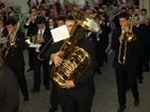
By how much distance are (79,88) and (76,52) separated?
1.70ft

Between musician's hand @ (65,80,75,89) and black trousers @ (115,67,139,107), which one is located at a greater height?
musician's hand @ (65,80,75,89)

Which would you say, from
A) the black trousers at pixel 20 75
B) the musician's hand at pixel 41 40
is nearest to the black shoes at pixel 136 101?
the black trousers at pixel 20 75

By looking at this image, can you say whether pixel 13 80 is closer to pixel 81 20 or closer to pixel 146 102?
pixel 81 20

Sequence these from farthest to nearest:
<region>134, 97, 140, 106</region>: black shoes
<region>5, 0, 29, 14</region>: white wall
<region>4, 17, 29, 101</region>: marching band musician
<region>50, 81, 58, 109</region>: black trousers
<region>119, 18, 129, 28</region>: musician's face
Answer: <region>5, 0, 29, 14</region>: white wall
<region>4, 17, 29, 101</region>: marching band musician
<region>134, 97, 140, 106</region>: black shoes
<region>50, 81, 58, 109</region>: black trousers
<region>119, 18, 129, 28</region>: musician's face

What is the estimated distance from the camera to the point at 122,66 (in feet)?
23.0

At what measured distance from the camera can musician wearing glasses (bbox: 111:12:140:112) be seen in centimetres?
685

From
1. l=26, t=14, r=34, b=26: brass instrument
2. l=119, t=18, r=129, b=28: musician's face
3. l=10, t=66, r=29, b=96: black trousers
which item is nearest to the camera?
l=119, t=18, r=129, b=28: musician's face

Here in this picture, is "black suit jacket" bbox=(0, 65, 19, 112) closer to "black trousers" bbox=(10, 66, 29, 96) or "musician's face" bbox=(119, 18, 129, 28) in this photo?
"musician's face" bbox=(119, 18, 129, 28)

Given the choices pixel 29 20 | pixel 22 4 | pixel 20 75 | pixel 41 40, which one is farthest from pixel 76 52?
pixel 22 4

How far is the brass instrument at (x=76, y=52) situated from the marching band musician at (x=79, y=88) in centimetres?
7

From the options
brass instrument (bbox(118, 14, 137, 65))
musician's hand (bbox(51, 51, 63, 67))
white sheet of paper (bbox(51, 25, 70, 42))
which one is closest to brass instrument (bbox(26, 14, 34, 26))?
brass instrument (bbox(118, 14, 137, 65))

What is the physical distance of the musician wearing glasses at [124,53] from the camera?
6.85m

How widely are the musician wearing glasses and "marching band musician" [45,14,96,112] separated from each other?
6.01 ft

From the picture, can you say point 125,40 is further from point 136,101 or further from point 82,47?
point 82,47
